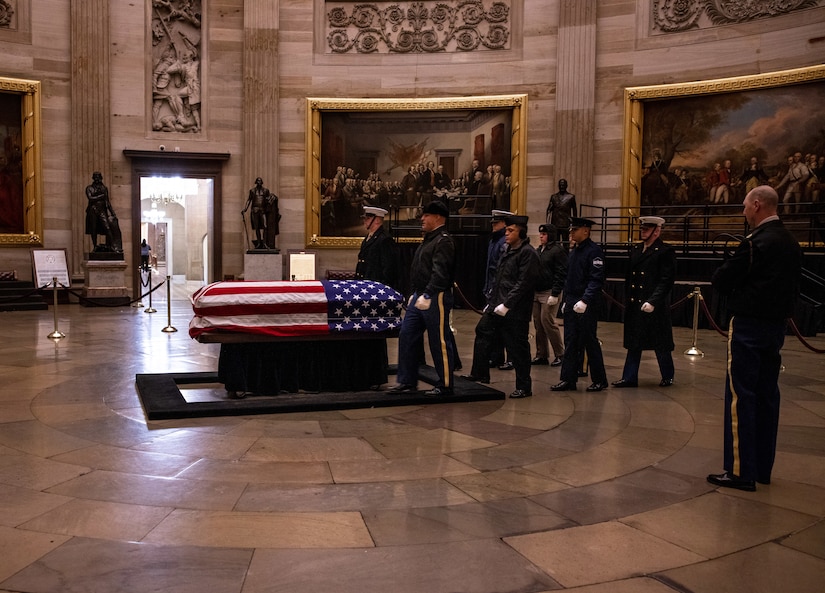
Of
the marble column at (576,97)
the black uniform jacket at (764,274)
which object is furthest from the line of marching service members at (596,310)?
the marble column at (576,97)

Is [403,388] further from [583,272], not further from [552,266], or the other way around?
[552,266]

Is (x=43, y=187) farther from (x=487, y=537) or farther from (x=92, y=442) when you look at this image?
(x=487, y=537)

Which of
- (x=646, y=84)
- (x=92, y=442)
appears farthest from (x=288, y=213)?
(x=92, y=442)

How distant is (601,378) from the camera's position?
25.5 ft

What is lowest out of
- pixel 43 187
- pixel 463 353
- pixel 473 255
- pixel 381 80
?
pixel 463 353

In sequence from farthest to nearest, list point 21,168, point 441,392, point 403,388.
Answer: point 21,168 < point 403,388 < point 441,392

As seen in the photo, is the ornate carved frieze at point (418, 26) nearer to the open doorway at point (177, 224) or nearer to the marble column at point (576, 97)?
the marble column at point (576, 97)

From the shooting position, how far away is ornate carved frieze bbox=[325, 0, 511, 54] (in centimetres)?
1928

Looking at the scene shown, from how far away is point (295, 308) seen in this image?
6922 mm

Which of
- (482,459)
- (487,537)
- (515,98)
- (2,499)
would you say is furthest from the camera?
(515,98)

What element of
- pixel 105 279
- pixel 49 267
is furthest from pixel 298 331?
pixel 49 267

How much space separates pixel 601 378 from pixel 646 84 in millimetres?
11860

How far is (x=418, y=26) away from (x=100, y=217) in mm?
9382

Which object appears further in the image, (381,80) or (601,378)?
(381,80)
